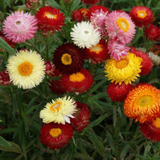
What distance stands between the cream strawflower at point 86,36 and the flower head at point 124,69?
15 cm

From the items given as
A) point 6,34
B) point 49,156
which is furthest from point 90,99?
point 6,34

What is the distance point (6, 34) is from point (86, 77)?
0.44 metres

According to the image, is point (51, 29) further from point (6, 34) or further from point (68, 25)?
point (68, 25)

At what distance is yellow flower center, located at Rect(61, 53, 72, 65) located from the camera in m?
1.26

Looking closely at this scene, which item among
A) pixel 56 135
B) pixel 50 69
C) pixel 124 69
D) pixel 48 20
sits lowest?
pixel 56 135

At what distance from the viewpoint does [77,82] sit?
125 centimetres

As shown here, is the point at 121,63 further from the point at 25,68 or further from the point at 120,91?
the point at 25,68

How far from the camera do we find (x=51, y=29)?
4.06ft

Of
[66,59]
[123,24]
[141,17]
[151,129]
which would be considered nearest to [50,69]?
[66,59]

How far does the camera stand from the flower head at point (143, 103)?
1183 mm

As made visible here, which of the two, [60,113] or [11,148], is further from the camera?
[11,148]

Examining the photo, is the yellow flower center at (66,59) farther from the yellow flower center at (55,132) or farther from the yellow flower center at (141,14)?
the yellow flower center at (141,14)

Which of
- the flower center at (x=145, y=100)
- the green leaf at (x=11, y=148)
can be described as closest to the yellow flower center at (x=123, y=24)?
the flower center at (x=145, y=100)

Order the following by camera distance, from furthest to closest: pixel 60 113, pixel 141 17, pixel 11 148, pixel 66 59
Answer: pixel 141 17, pixel 11 148, pixel 66 59, pixel 60 113
